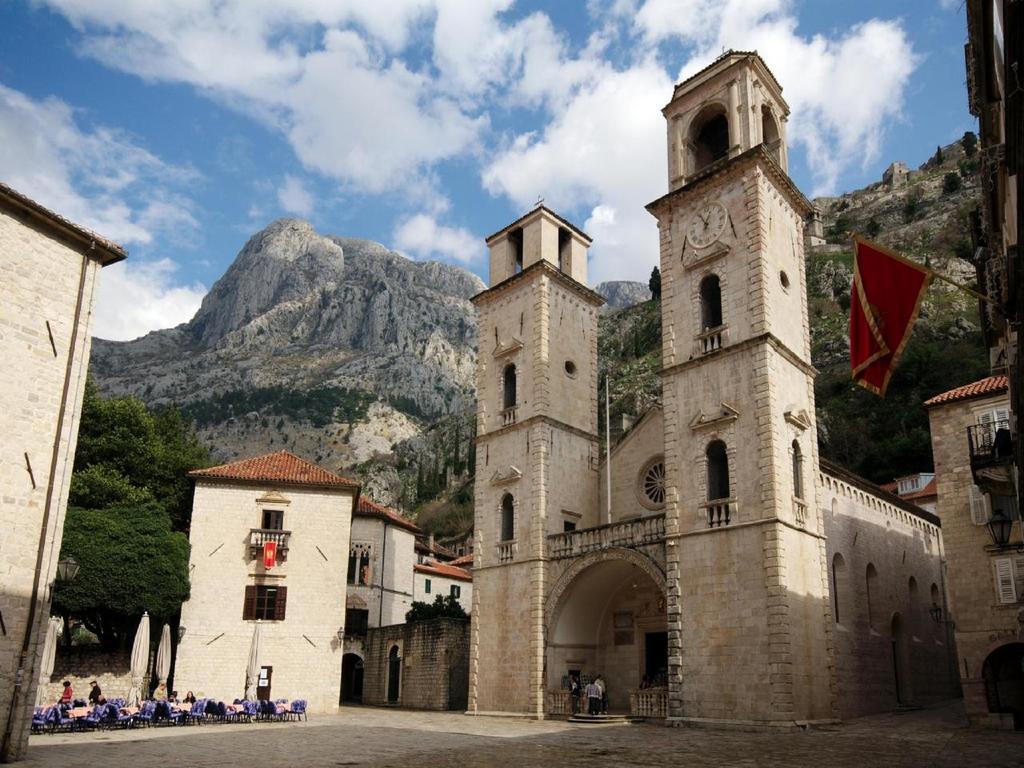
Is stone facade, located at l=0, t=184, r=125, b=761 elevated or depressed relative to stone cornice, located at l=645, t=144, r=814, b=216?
depressed

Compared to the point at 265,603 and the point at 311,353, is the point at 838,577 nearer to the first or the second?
the point at 265,603

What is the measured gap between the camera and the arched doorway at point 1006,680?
21719 millimetres

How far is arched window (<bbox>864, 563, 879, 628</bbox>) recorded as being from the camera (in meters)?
27.6

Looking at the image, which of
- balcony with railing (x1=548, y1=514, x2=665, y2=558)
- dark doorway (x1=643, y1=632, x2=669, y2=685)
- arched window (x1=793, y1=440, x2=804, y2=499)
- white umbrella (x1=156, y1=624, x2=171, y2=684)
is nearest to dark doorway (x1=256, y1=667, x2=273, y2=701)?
white umbrella (x1=156, y1=624, x2=171, y2=684)

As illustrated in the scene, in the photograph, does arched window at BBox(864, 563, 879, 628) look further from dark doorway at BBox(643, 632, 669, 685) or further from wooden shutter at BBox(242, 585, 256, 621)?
wooden shutter at BBox(242, 585, 256, 621)

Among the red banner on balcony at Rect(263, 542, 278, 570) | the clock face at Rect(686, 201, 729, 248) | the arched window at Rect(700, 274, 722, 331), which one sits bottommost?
the red banner on balcony at Rect(263, 542, 278, 570)

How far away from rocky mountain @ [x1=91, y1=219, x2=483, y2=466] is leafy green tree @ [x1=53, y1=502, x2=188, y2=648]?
3565 inches

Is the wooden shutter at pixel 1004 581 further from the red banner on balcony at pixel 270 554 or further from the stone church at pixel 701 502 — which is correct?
the red banner on balcony at pixel 270 554

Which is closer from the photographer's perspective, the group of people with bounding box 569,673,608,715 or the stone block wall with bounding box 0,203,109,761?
the stone block wall with bounding box 0,203,109,761

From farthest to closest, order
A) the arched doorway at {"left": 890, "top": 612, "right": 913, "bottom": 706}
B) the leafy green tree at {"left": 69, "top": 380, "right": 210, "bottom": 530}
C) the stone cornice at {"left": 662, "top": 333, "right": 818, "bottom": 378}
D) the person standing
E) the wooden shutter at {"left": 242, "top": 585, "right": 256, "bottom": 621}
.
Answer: the leafy green tree at {"left": 69, "top": 380, "right": 210, "bottom": 530} → the wooden shutter at {"left": 242, "top": 585, "right": 256, "bottom": 621} → the arched doorway at {"left": 890, "top": 612, "right": 913, "bottom": 706} → the person standing → the stone cornice at {"left": 662, "top": 333, "right": 818, "bottom": 378}

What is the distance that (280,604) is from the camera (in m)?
30.7

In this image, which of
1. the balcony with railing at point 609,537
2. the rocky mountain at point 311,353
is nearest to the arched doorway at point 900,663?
the balcony with railing at point 609,537

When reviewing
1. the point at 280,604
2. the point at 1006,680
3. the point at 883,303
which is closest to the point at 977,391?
the point at 1006,680

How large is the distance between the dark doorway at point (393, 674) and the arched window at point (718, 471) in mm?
18997
